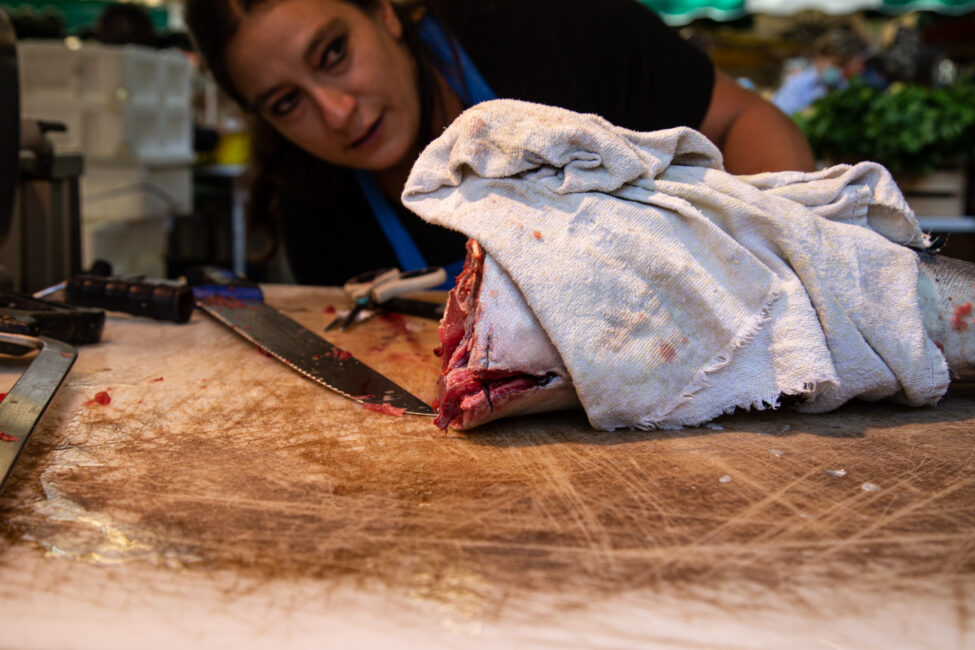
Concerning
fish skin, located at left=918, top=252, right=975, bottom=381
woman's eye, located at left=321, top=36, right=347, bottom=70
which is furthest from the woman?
fish skin, located at left=918, top=252, right=975, bottom=381

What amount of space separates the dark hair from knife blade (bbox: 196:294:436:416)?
0.64m

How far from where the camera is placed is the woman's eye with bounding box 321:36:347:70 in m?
1.87

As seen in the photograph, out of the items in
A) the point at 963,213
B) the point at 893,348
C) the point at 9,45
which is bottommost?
the point at 963,213

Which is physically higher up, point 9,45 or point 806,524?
point 9,45

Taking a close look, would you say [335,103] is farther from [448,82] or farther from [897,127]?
[897,127]

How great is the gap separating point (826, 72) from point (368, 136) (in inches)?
200

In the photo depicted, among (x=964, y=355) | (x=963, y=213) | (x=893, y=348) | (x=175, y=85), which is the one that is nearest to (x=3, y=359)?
(x=893, y=348)

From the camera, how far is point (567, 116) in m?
1.06

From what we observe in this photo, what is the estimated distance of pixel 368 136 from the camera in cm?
198

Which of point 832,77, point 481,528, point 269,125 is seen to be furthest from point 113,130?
point 832,77

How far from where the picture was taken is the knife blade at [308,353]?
45.8 inches

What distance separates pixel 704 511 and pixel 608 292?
1.04 ft

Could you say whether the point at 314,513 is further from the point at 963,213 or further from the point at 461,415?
the point at 963,213

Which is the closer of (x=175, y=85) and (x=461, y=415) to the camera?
(x=461, y=415)
